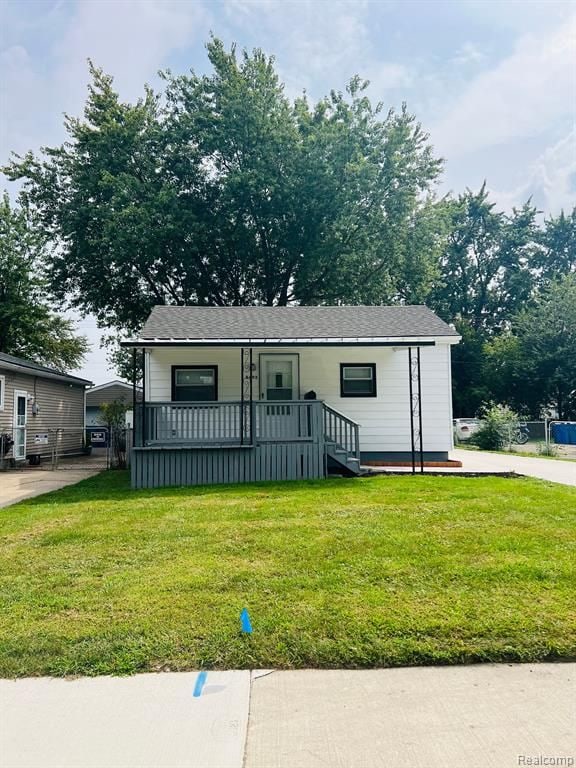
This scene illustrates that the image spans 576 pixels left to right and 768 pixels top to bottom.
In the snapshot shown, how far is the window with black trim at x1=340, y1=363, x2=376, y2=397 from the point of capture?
11531 millimetres

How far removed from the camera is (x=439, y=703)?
2.42 meters

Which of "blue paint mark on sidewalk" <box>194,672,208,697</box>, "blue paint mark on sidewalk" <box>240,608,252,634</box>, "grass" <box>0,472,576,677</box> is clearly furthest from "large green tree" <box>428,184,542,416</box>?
"blue paint mark on sidewalk" <box>194,672,208,697</box>

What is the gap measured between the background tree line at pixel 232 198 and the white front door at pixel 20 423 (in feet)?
22.6

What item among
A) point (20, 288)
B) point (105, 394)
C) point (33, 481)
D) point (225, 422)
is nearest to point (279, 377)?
point (225, 422)

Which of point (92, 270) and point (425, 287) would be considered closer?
point (92, 270)

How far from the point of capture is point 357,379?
1159cm

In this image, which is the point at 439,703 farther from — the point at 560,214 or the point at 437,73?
the point at 560,214

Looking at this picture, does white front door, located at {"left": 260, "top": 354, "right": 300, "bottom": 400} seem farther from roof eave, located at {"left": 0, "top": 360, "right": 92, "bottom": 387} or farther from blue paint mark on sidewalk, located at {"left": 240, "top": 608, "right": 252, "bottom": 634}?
blue paint mark on sidewalk, located at {"left": 240, "top": 608, "right": 252, "bottom": 634}

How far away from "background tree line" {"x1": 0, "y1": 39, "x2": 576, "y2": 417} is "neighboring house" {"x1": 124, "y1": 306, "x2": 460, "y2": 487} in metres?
8.34

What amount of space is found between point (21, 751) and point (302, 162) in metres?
20.5

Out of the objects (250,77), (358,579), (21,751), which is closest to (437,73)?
(250,77)

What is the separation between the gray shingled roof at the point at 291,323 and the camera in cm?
1027

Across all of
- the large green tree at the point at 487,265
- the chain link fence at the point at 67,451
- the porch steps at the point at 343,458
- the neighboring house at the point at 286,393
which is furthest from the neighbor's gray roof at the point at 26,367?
the large green tree at the point at 487,265

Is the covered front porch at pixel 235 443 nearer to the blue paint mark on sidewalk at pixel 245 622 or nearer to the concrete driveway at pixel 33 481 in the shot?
the concrete driveway at pixel 33 481
